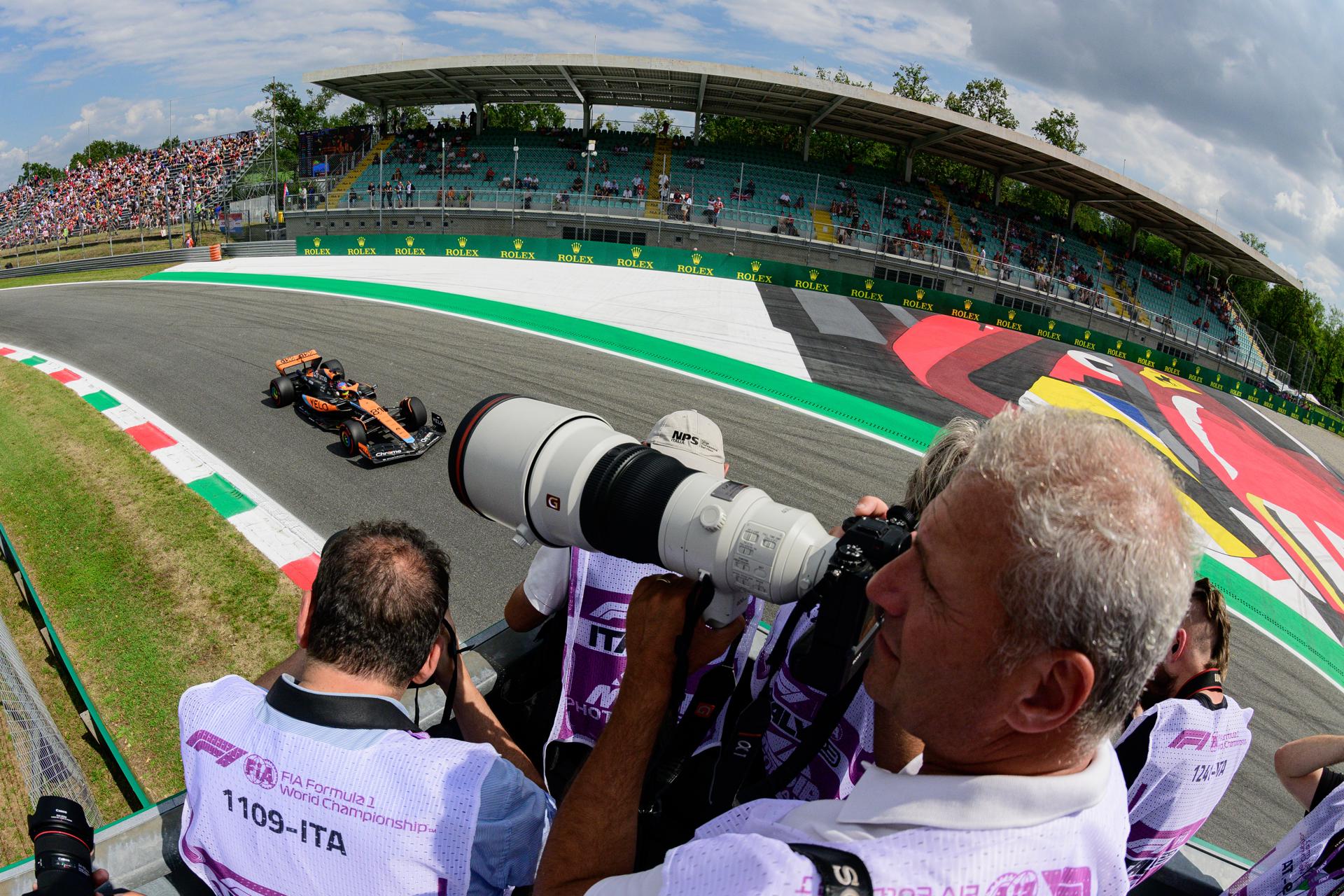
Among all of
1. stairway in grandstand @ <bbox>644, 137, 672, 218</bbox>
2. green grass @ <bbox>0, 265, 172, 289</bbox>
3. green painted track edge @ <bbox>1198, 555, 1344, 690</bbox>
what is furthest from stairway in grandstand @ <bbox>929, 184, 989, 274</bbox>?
green grass @ <bbox>0, 265, 172, 289</bbox>

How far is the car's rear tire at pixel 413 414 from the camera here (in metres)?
9.34

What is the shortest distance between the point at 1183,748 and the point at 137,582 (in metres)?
7.41

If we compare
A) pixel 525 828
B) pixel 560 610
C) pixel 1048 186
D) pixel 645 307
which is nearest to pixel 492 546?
pixel 560 610

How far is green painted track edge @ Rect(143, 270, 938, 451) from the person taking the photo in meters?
12.6

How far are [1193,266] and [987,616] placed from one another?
56234mm

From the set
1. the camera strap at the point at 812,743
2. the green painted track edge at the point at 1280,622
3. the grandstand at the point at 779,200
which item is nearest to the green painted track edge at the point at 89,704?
the camera strap at the point at 812,743

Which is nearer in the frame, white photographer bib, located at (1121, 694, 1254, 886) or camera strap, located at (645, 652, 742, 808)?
camera strap, located at (645, 652, 742, 808)

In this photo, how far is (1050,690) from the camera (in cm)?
92

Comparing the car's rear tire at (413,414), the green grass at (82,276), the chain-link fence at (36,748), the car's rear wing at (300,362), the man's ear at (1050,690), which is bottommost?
the green grass at (82,276)

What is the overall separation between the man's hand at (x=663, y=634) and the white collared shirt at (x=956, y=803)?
1.73 ft

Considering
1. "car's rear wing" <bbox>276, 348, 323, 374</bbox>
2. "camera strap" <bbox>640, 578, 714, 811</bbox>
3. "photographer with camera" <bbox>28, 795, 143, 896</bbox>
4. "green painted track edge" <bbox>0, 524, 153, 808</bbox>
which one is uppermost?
"camera strap" <bbox>640, 578, 714, 811</bbox>

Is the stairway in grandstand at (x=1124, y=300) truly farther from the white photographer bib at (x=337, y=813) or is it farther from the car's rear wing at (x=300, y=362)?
the white photographer bib at (x=337, y=813)

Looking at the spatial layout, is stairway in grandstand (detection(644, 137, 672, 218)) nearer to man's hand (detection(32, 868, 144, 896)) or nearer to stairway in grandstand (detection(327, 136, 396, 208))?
stairway in grandstand (detection(327, 136, 396, 208))

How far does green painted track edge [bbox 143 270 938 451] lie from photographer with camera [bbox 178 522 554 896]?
10.7 metres
